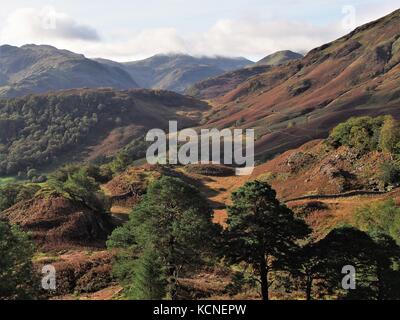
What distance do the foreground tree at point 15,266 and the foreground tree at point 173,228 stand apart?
6.93 metres

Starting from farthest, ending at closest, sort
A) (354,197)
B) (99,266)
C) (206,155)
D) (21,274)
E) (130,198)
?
(206,155)
(130,198)
(354,197)
(99,266)
(21,274)

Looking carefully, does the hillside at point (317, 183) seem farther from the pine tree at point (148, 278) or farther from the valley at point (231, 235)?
the pine tree at point (148, 278)

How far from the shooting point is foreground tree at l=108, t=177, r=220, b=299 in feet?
103

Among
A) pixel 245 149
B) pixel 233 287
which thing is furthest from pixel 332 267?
pixel 245 149

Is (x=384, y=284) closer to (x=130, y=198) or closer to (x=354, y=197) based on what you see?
(x=354, y=197)

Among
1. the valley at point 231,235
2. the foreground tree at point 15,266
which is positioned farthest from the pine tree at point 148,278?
the foreground tree at point 15,266

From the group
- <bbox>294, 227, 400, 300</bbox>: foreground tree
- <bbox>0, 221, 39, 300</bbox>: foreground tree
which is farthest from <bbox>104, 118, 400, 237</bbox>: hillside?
<bbox>0, 221, 39, 300</bbox>: foreground tree

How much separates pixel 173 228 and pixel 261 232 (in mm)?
6065

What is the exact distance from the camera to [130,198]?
3794 inches

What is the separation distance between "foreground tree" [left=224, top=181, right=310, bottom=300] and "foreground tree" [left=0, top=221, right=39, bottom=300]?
44.8 feet

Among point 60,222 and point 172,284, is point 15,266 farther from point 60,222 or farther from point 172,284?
point 60,222

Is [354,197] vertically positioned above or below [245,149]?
below

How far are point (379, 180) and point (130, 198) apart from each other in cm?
5006

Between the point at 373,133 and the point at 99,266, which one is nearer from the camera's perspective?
the point at 99,266
